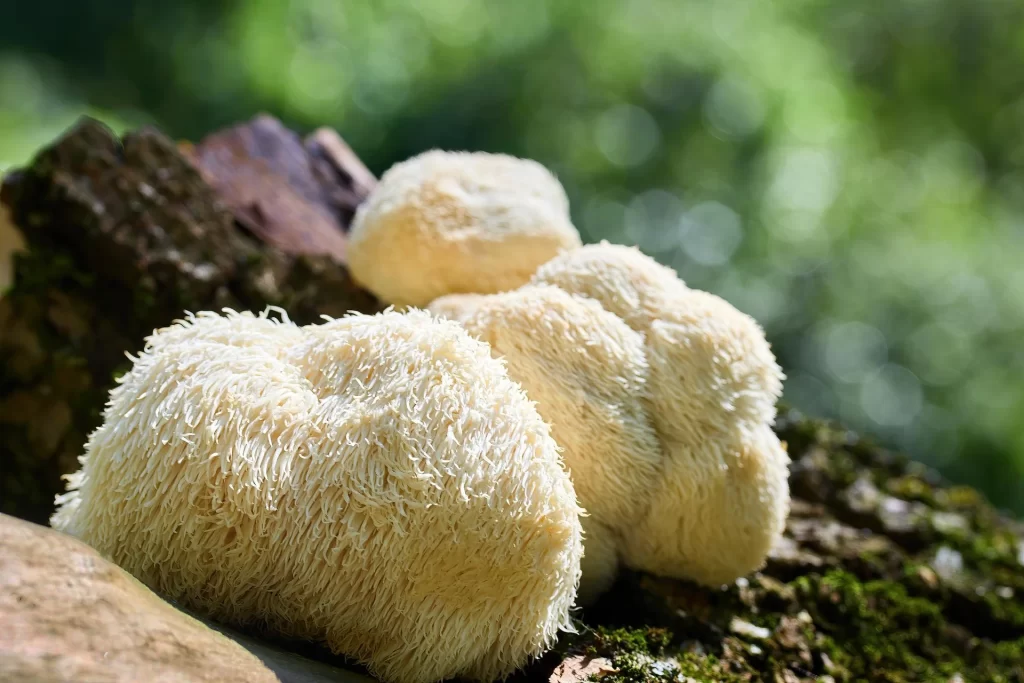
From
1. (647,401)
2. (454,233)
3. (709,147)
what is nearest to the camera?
(647,401)

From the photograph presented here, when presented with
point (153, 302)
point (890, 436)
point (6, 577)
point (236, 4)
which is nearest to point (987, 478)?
point (890, 436)

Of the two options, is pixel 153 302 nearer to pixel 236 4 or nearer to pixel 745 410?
pixel 745 410

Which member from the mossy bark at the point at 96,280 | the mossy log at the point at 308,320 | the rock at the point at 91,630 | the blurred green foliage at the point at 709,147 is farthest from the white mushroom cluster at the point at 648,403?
the blurred green foliage at the point at 709,147

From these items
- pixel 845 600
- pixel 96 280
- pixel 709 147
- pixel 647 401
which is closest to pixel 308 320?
pixel 96 280

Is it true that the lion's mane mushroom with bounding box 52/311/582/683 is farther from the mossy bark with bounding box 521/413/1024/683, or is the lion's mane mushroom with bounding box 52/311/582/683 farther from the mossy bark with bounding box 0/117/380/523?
the mossy bark with bounding box 0/117/380/523

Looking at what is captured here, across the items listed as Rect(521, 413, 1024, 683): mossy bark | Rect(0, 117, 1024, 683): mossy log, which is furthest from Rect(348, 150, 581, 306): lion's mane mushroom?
Rect(521, 413, 1024, 683): mossy bark

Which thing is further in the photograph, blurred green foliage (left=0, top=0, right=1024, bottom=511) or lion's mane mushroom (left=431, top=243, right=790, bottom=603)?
blurred green foliage (left=0, top=0, right=1024, bottom=511)

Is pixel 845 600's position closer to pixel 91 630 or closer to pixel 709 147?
pixel 91 630
